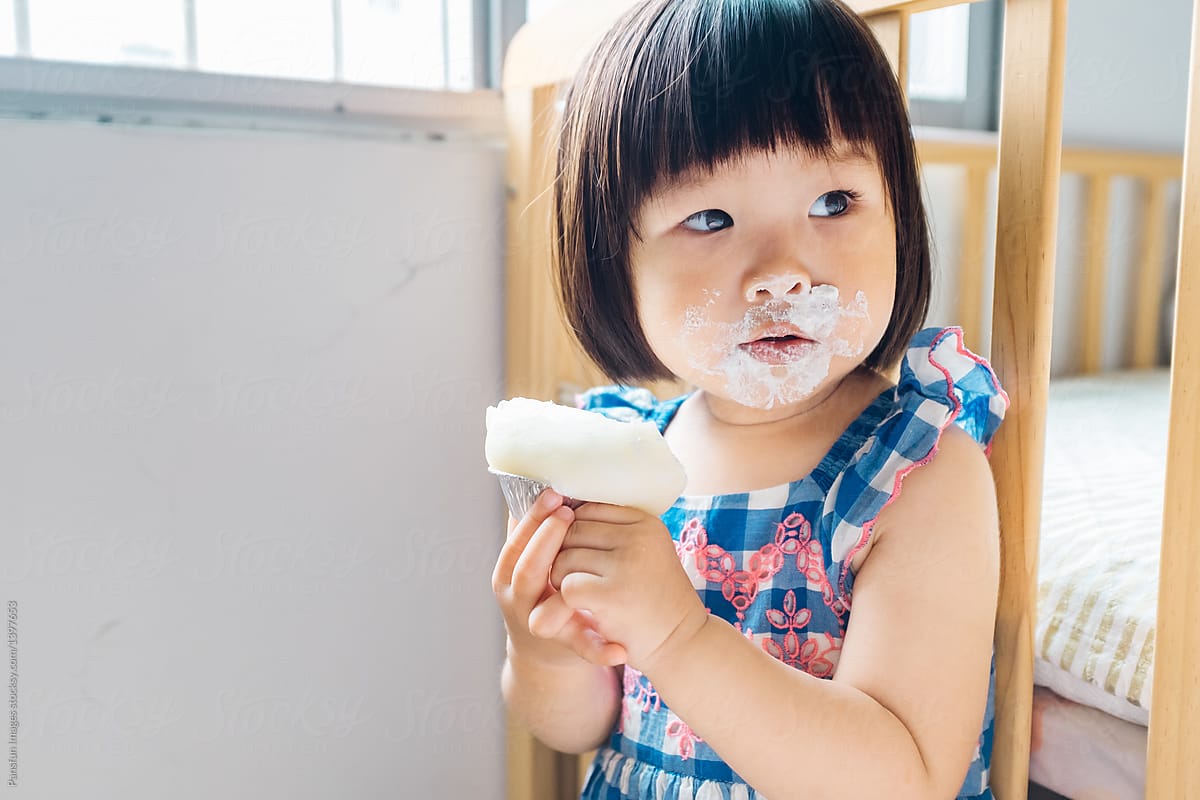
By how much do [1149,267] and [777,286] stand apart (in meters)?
1.52

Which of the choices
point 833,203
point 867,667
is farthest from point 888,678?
point 833,203

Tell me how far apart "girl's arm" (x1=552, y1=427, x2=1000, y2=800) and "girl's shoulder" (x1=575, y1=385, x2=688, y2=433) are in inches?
11.4

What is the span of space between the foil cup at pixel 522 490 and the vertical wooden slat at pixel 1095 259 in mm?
1422

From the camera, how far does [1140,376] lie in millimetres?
1775

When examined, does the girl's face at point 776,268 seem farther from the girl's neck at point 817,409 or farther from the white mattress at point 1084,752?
the white mattress at point 1084,752

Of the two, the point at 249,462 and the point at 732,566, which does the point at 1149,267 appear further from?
the point at 249,462

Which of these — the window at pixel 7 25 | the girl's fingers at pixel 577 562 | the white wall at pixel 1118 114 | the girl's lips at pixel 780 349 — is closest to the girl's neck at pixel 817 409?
the girl's lips at pixel 780 349

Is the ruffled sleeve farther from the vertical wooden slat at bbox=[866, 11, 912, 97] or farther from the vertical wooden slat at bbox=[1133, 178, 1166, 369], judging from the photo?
the vertical wooden slat at bbox=[1133, 178, 1166, 369]

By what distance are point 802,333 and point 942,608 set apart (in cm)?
20

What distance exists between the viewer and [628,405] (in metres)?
0.98

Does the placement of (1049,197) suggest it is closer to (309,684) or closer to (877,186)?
(877,186)

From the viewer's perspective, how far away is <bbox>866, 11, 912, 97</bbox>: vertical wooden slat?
771 millimetres

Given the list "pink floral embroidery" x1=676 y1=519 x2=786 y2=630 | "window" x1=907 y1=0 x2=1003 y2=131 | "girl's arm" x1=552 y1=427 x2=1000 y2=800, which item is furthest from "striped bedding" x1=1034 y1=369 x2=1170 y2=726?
"window" x1=907 y1=0 x2=1003 y2=131

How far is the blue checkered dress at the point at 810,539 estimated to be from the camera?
28.4 inches
